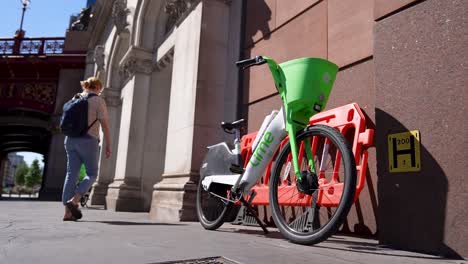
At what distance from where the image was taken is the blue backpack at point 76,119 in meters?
4.09

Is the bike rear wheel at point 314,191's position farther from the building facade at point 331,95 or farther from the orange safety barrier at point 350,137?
the building facade at point 331,95

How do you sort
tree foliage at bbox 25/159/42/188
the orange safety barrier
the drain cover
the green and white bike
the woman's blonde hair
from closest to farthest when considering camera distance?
the drain cover → the green and white bike → the orange safety barrier → the woman's blonde hair → tree foliage at bbox 25/159/42/188

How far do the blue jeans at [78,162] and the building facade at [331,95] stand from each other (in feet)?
3.95

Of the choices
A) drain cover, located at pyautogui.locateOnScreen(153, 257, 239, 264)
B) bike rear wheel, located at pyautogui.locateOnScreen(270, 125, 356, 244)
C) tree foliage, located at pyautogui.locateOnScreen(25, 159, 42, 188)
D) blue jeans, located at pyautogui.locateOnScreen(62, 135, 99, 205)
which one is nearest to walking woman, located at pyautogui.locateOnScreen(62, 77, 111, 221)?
blue jeans, located at pyautogui.locateOnScreen(62, 135, 99, 205)

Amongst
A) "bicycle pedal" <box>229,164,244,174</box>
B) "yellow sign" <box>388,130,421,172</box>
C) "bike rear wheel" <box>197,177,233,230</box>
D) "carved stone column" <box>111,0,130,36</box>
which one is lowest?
"bike rear wheel" <box>197,177,233,230</box>

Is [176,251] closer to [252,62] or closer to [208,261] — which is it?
[208,261]

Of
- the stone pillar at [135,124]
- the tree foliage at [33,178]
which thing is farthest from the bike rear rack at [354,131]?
the tree foliage at [33,178]

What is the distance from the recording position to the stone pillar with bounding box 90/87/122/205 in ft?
37.7

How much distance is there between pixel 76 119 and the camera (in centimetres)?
410

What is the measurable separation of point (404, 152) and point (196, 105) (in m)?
3.31

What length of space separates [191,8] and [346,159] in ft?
15.0

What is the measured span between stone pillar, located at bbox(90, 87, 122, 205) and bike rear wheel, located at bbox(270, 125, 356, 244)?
9514mm

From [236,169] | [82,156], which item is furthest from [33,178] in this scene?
[236,169]

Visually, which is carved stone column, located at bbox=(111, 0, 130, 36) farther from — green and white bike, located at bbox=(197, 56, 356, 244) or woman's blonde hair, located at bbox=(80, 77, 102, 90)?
green and white bike, located at bbox=(197, 56, 356, 244)
